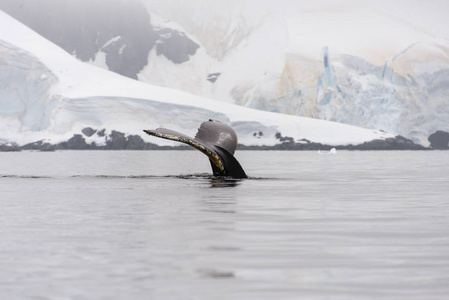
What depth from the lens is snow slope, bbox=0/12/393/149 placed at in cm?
8194

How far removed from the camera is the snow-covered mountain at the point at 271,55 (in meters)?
104

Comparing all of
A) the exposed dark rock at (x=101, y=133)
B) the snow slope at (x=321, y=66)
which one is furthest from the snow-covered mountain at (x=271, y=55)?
the exposed dark rock at (x=101, y=133)

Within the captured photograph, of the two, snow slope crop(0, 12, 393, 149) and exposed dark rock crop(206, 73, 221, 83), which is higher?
exposed dark rock crop(206, 73, 221, 83)

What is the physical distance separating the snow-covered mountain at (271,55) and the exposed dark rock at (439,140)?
2188 mm

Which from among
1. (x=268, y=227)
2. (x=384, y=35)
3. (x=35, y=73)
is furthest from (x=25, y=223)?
(x=384, y=35)

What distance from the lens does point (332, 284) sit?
589cm

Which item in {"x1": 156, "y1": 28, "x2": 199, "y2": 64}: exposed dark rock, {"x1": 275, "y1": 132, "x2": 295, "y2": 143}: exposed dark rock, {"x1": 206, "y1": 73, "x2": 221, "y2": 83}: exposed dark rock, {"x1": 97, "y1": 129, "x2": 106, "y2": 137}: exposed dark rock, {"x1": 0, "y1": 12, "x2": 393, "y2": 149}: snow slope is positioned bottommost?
{"x1": 275, "y1": 132, "x2": 295, "y2": 143}: exposed dark rock

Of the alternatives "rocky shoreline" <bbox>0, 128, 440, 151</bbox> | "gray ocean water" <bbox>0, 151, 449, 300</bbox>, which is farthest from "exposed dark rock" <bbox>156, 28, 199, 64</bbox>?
"gray ocean water" <bbox>0, 151, 449, 300</bbox>

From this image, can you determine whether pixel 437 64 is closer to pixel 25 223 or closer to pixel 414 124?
pixel 414 124

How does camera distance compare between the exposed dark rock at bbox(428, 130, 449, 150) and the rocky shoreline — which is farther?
the exposed dark rock at bbox(428, 130, 449, 150)

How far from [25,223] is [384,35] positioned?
4681 inches

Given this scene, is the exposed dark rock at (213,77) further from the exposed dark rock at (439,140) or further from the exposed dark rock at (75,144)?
the exposed dark rock at (75,144)

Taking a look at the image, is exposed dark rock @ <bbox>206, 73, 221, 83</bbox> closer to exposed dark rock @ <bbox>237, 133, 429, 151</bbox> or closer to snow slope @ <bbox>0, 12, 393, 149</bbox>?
snow slope @ <bbox>0, 12, 393, 149</bbox>

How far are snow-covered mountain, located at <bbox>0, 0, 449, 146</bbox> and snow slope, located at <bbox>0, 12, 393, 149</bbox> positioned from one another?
29.0 ft
